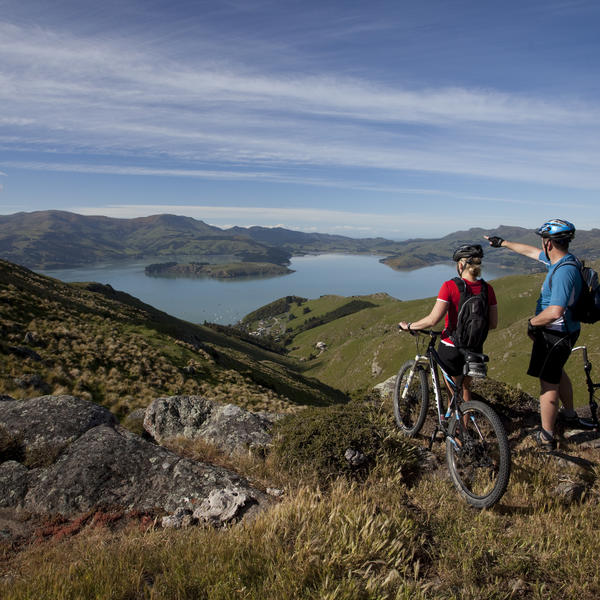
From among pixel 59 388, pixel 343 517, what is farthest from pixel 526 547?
pixel 59 388

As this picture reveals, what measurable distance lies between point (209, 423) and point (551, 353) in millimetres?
7898

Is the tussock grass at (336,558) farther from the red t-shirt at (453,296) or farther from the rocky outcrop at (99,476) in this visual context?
the red t-shirt at (453,296)

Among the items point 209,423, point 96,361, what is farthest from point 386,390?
point 96,361

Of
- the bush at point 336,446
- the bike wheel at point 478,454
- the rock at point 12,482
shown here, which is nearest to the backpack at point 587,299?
the bike wheel at point 478,454

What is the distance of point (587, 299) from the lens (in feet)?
20.4

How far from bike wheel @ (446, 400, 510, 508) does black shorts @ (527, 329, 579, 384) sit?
1750mm

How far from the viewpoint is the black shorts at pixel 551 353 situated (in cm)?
647

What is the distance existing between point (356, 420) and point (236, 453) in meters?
2.63

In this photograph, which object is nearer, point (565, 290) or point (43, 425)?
point (565, 290)

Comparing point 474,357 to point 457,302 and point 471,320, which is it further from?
point 457,302

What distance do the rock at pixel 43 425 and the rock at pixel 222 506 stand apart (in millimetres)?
3454

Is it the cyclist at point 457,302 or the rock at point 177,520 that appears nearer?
the rock at point 177,520

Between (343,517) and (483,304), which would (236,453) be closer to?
(343,517)

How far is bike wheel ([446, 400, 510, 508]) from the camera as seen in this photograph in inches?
198
